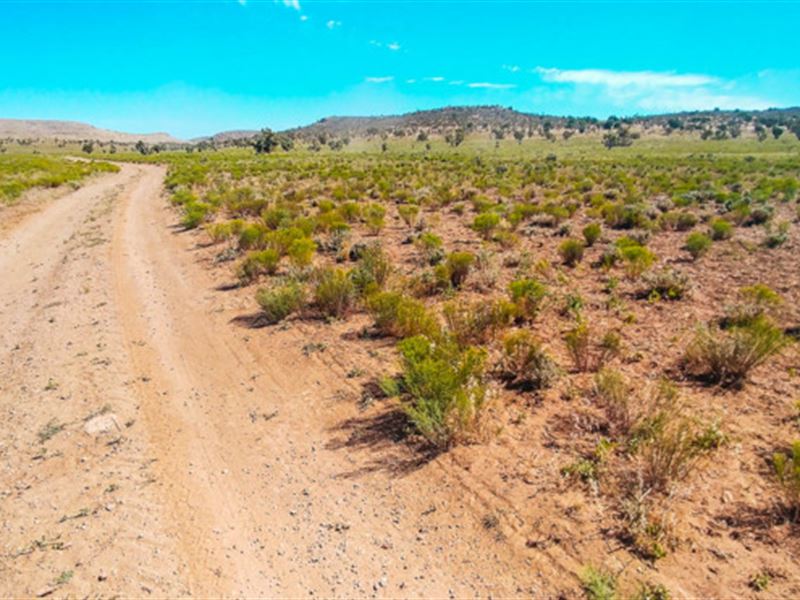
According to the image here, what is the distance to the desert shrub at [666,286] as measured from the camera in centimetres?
1069

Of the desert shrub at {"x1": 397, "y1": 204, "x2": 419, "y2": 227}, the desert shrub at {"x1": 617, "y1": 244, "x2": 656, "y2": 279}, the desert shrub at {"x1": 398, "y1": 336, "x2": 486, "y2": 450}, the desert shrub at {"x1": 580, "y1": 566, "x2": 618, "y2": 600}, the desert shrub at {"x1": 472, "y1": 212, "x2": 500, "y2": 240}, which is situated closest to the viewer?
the desert shrub at {"x1": 580, "y1": 566, "x2": 618, "y2": 600}

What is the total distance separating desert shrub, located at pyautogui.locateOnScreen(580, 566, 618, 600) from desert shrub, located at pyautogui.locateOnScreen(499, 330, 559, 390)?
10.5ft

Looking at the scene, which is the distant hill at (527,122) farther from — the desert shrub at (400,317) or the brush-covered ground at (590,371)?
the desert shrub at (400,317)

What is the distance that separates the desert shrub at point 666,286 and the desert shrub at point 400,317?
542 centimetres

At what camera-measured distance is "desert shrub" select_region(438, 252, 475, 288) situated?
1156cm

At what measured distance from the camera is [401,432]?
6.08m

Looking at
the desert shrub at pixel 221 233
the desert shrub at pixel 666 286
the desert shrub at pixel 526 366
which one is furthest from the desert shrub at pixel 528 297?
the desert shrub at pixel 221 233

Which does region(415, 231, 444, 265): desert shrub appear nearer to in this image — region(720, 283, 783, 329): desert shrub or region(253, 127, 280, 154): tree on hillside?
region(720, 283, 783, 329): desert shrub

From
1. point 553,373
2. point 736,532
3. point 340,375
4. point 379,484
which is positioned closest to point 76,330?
point 340,375

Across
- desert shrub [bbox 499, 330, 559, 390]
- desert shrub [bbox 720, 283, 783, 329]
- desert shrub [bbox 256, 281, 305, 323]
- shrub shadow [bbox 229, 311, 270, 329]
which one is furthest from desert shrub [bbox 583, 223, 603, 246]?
shrub shadow [bbox 229, 311, 270, 329]

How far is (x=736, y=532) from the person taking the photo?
4410 millimetres

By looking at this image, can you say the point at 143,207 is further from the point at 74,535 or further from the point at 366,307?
the point at 74,535

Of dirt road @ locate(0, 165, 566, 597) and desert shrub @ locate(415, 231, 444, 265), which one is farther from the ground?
desert shrub @ locate(415, 231, 444, 265)

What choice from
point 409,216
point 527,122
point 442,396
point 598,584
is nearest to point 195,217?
point 409,216
